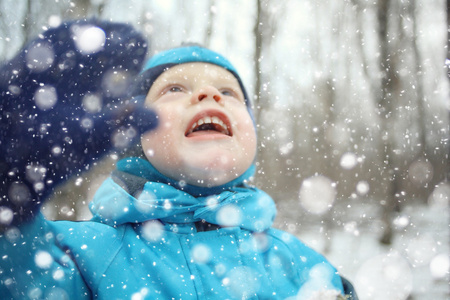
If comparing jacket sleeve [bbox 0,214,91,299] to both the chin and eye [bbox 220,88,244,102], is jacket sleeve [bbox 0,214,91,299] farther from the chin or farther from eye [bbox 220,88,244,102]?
eye [bbox 220,88,244,102]

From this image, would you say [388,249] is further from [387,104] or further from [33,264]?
[33,264]

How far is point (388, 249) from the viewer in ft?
11.8

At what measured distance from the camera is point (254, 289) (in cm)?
101

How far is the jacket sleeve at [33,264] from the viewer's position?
2.37 feet

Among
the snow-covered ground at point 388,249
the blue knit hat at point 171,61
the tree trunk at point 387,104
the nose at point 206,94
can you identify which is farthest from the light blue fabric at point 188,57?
the tree trunk at point 387,104

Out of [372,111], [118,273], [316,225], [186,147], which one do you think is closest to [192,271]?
[118,273]

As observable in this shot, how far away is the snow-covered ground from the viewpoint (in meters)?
2.35

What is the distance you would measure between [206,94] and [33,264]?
2.06 ft

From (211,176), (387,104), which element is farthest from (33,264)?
(387,104)

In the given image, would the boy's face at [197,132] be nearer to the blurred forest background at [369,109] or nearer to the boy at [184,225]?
the boy at [184,225]

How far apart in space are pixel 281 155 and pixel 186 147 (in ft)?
15.0

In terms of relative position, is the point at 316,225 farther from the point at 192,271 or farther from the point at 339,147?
the point at 192,271

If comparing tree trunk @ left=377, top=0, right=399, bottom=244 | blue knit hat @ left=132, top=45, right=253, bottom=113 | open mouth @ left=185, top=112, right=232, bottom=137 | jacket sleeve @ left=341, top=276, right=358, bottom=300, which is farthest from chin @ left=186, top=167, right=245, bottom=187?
tree trunk @ left=377, top=0, right=399, bottom=244

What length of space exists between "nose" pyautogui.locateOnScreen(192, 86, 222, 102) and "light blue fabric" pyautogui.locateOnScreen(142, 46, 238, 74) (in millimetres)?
179
